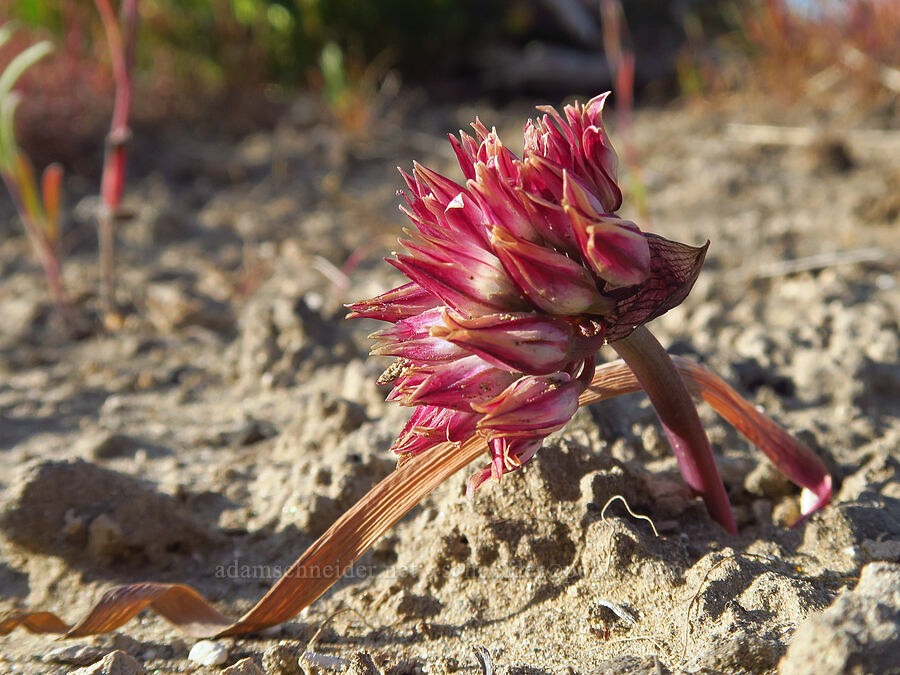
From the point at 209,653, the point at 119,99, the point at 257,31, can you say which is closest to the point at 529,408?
the point at 209,653

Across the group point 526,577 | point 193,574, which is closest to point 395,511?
point 526,577

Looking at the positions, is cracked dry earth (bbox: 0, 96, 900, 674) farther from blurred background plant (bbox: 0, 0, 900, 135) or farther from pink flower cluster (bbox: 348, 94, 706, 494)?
blurred background plant (bbox: 0, 0, 900, 135)

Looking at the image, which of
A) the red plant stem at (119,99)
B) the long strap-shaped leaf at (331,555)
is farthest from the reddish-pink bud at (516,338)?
the red plant stem at (119,99)

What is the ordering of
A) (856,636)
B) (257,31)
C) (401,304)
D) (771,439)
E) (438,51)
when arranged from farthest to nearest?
(438,51), (257,31), (771,439), (401,304), (856,636)

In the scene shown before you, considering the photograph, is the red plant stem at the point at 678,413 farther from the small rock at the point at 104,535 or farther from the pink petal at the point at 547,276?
the small rock at the point at 104,535

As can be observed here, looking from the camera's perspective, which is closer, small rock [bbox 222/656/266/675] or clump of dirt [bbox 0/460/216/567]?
small rock [bbox 222/656/266/675]

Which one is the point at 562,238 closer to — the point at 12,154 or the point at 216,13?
the point at 12,154

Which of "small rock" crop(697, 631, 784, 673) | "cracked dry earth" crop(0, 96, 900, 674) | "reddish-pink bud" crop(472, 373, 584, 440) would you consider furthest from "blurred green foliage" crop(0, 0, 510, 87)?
"small rock" crop(697, 631, 784, 673)

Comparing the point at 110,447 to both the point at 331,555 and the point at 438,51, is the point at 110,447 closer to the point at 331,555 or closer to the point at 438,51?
the point at 331,555
